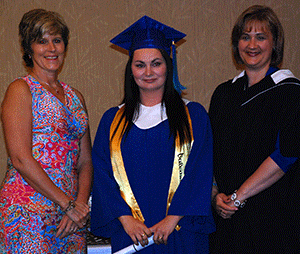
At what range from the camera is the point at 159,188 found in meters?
1.94

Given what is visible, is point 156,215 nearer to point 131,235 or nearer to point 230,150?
point 131,235

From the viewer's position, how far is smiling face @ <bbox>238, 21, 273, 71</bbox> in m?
2.07

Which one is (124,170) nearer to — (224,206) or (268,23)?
(224,206)

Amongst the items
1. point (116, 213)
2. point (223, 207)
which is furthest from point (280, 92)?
point (116, 213)

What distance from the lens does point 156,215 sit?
1.93 meters

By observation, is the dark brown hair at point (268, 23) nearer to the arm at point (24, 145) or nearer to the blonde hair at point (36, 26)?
the blonde hair at point (36, 26)

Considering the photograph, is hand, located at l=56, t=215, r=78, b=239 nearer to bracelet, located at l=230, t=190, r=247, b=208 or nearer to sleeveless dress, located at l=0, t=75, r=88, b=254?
sleeveless dress, located at l=0, t=75, r=88, b=254

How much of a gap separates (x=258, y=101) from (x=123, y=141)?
29.2 inches

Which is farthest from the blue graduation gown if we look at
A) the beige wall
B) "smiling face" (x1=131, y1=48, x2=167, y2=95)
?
the beige wall

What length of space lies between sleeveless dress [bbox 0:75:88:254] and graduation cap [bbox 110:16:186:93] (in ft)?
1.70

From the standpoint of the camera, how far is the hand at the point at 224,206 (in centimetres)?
200

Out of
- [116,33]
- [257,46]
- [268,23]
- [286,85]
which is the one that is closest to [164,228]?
[286,85]

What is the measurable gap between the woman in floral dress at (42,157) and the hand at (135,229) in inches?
10.8

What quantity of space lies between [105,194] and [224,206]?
620 mm
